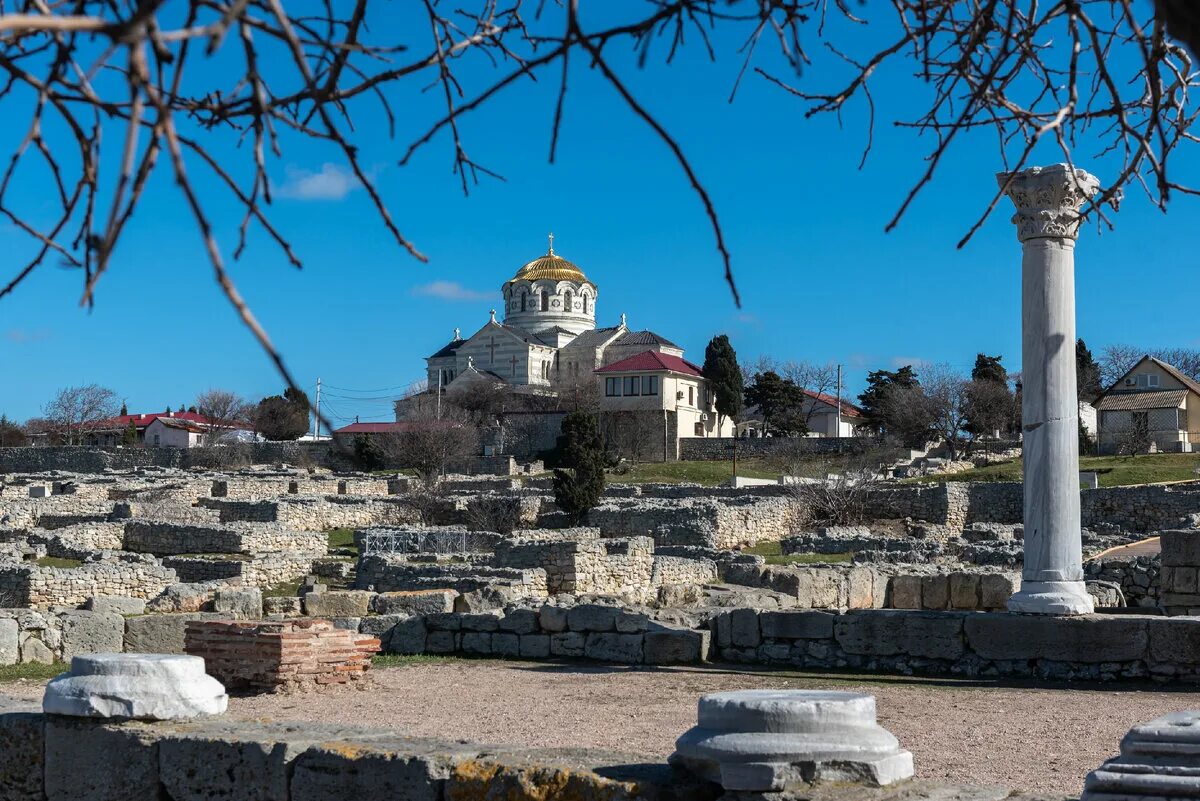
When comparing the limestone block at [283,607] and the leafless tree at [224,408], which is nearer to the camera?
the limestone block at [283,607]

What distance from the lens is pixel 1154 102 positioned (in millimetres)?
2980

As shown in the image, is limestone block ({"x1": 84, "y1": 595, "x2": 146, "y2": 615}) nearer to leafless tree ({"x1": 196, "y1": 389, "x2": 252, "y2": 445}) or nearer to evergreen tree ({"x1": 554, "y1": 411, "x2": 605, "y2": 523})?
evergreen tree ({"x1": 554, "y1": 411, "x2": 605, "y2": 523})

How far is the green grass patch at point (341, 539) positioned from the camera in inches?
→ 1271

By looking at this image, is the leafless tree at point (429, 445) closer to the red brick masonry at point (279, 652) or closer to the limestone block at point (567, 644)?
the limestone block at point (567, 644)

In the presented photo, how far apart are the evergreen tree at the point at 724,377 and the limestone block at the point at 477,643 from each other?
58481 mm

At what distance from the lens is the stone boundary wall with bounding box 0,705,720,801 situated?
16.2 feet

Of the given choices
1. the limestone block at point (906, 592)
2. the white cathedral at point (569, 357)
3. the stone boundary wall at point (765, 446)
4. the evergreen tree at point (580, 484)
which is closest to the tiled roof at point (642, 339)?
the white cathedral at point (569, 357)

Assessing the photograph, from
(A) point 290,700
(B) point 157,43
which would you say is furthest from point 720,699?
(A) point 290,700

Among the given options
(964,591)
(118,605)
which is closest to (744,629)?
(964,591)

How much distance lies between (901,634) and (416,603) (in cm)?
619

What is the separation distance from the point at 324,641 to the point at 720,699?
24.1ft

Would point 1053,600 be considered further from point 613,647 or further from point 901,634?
point 613,647

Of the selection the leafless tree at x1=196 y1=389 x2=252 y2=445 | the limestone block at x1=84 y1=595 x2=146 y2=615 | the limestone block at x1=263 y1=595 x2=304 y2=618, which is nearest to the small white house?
the leafless tree at x1=196 y1=389 x2=252 y2=445

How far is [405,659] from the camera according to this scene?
1381cm
